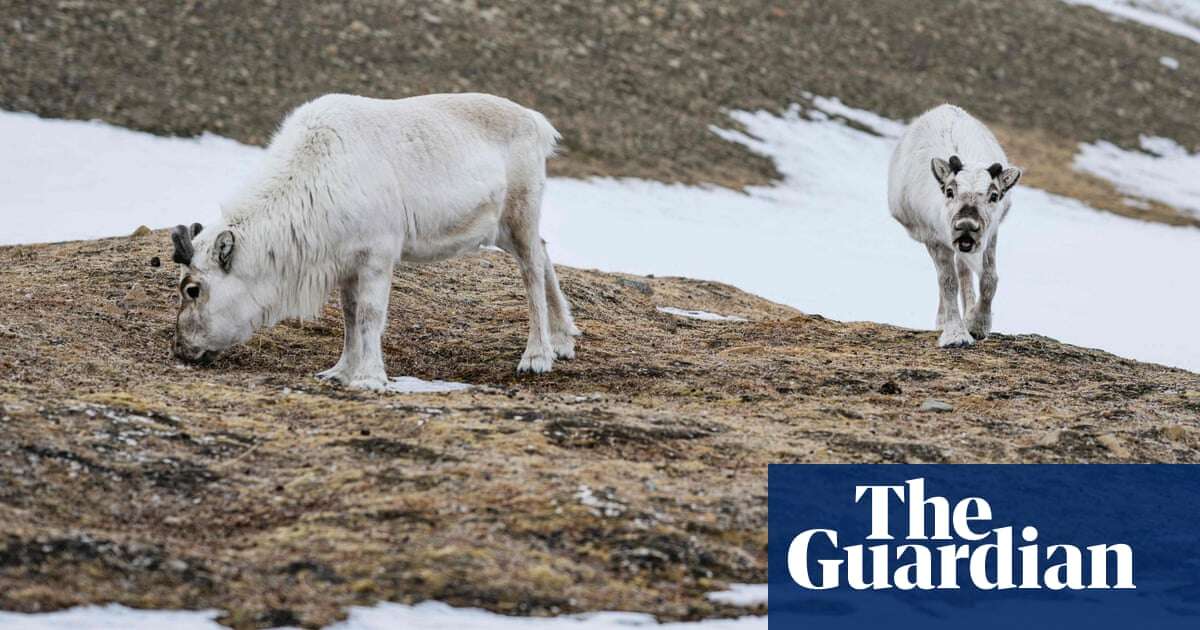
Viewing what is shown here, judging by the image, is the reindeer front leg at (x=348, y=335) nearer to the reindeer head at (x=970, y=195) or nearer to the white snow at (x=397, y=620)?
the white snow at (x=397, y=620)

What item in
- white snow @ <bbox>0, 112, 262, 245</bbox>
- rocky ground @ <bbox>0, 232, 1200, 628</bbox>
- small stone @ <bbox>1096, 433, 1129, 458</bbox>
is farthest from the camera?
white snow @ <bbox>0, 112, 262, 245</bbox>

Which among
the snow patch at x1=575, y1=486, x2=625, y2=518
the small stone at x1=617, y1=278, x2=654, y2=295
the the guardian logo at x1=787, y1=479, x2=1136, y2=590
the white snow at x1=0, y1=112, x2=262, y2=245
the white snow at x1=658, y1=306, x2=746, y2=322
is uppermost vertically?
the white snow at x1=0, y1=112, x2=262, y2=245

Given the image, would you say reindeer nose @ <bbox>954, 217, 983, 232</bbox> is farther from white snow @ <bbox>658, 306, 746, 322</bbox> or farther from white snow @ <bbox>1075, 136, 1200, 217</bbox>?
white snow @ <bbox>1075, 136, 1200, 217</bbox>

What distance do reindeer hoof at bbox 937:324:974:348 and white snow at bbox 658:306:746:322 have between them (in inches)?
114

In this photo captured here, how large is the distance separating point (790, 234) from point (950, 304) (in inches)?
511

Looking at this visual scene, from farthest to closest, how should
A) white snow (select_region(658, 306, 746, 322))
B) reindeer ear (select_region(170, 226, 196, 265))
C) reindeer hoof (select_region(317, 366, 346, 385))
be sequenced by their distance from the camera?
white snow (select_region(658, 306, 746, 322)) < reindeer hoof (select_region(317, 366, 346, 385)) < reindeer ear (select_region(170, 226, 196, 265))

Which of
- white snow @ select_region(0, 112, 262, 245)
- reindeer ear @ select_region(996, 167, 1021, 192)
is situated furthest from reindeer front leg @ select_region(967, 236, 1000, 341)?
white snow @ select_region(0, 112, 262, 245)

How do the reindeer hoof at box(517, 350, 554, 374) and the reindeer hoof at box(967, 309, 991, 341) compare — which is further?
the reindeer hoof at box(967, 309, 991, 341)

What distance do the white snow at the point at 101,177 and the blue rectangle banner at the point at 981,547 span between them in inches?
620

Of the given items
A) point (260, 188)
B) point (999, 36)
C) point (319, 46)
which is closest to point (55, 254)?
point (260, 188)

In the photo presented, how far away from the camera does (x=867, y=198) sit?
2983 centimetres

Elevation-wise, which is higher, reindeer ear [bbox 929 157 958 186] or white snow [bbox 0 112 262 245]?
white snow [bbox 0 112 262 245]

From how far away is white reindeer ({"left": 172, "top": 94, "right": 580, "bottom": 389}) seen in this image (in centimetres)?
1023

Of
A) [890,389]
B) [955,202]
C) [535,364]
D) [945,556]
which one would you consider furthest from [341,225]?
[955,202]
